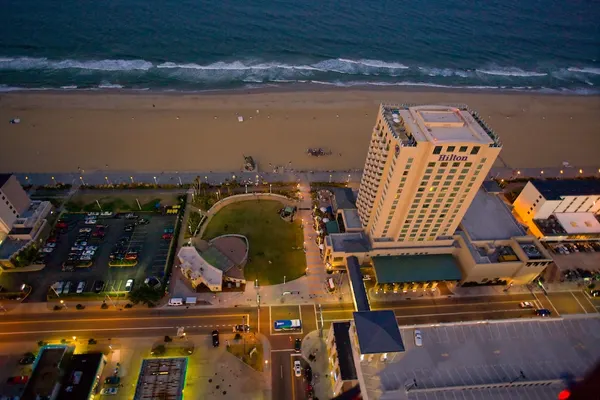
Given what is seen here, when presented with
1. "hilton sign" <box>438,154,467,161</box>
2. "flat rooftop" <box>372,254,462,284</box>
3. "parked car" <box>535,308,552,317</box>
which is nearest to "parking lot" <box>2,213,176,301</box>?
"flat rooftop" <box>372,254,462,284</box>

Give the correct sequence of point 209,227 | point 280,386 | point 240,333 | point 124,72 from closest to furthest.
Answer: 1. point 280,386
2. point 240,333
3. point 209,227
4. point 124,72

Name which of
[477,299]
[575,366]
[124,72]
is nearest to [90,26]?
[124,72]

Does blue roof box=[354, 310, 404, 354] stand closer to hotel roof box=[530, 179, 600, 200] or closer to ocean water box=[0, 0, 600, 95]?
hotel roof box=[530, 179, 600, 200]

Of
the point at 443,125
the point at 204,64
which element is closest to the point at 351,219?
the point at 443,125

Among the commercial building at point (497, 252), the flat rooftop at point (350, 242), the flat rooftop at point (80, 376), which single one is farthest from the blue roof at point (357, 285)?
the flat rooftop at point (80, 376)

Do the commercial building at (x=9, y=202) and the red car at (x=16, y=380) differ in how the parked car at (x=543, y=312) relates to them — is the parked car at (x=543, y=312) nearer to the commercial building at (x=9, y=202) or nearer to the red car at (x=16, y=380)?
the red car at (x=16, y=380)

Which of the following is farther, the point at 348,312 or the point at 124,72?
the point at 124,72

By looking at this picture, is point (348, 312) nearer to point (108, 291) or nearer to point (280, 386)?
point (280, 386)
